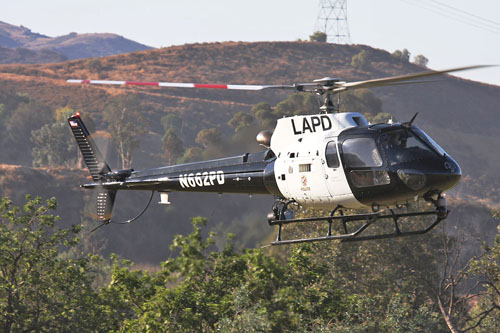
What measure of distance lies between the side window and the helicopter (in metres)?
0.02

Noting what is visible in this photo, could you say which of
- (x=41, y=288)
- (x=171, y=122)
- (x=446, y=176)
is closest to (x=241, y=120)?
(x=171, y=122)

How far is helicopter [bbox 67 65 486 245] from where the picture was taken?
54.3ft

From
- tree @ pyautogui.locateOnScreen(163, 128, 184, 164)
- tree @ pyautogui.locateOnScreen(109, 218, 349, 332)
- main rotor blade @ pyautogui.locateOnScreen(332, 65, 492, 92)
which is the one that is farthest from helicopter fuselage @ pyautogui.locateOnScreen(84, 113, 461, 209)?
tree @ pyautogui.locateOnScreen(163, 128, 184, 164)

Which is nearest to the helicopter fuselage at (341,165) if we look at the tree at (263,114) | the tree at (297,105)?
the tree at (263,114)

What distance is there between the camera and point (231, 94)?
558ft

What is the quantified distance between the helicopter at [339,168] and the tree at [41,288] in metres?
12.8

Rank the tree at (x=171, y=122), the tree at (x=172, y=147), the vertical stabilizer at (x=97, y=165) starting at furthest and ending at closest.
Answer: the tree at (x=171, y=122) < the tree at (x=172, y=147) < the vertical stabilizer at (x=97, y=165)

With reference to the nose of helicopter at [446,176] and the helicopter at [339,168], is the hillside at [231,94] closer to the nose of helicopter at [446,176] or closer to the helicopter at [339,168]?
the helicopter at [339,168]

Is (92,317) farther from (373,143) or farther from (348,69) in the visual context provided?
(348,69)

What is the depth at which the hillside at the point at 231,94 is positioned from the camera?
472ft

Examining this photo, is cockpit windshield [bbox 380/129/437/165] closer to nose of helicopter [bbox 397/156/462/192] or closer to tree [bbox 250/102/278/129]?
nose of helicopter [bbox 397/156/462/192]

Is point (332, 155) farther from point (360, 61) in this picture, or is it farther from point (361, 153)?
point (360, 61)

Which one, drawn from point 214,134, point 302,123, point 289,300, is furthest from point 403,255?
point 214,134

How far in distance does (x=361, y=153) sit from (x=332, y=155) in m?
0.85
